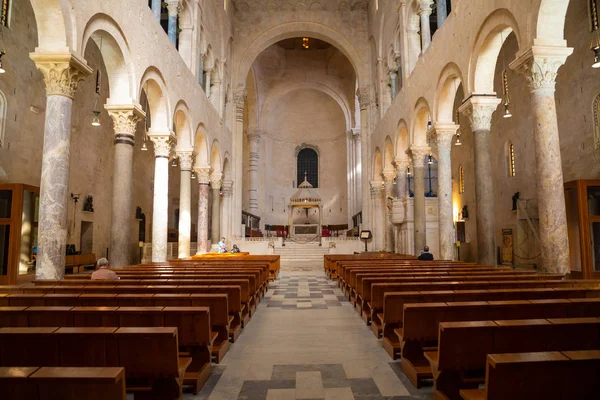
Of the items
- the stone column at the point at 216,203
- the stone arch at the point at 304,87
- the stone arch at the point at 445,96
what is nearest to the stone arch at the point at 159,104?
the stone column at the point at 216,203

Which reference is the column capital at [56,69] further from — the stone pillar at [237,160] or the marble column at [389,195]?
the stone pillar at [237,160]

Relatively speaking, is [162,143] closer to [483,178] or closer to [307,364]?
[483,178]

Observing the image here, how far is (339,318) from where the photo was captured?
6652 mm

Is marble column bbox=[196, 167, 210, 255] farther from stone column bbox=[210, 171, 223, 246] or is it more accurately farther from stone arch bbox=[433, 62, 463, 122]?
stone arch bbox=[433, 62, 463, 122]

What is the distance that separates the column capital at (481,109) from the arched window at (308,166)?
26560mm

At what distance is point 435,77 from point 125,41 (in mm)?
9417

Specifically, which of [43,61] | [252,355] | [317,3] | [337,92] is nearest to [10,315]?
[252,355]

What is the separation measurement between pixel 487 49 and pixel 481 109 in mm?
1473

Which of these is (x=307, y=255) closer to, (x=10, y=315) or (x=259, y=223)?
(x=259, y=223)

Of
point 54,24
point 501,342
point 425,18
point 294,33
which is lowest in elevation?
point 501,342

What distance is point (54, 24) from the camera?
736cm

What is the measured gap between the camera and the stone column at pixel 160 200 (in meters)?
12.9

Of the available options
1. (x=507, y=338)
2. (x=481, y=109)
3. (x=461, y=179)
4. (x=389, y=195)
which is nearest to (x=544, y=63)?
(x=481, y=109)

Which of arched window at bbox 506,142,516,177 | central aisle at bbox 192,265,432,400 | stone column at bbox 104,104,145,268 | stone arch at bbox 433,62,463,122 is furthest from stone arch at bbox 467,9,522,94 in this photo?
stone column at bbox 104,104,145,268
